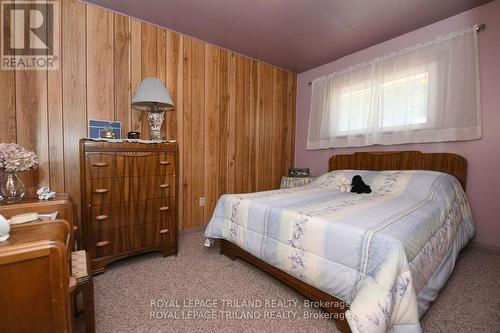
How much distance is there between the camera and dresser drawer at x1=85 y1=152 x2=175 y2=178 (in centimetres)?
173

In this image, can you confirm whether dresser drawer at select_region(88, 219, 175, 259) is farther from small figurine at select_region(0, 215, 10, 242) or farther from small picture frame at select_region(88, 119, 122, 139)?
small figurine at select_region(0, 215, 10, 242)

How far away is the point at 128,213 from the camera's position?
190 cm

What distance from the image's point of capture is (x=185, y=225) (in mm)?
2742

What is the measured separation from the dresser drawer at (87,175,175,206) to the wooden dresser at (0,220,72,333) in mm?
1047

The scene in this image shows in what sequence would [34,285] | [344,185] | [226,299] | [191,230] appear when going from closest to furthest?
1. [34,285]
2. [226,299]
3. [344,185]
4. [191,230]

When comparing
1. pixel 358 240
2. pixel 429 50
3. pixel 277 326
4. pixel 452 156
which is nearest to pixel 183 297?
pixel 277 326

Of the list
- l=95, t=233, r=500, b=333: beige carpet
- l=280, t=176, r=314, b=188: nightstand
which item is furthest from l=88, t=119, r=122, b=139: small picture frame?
l=280, t=176, r=314, b=188: nightstand

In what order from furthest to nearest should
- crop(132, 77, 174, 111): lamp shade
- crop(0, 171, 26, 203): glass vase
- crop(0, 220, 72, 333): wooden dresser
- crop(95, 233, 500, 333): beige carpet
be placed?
crop(132, 77, 174, 111): lamp shade < crop(0, 171, 26, 203): glass vase < crop(95, 233, 500, 333): beige carpet < crop(0, 220, 72, 333): wooden dresser

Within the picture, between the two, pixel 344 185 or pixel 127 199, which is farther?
pixel 344 185

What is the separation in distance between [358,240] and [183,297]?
1158 millimetres

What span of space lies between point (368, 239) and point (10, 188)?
2.14 m

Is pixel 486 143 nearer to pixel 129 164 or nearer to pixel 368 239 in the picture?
pixel 368 239

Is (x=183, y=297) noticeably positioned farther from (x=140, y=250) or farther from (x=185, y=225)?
(x=185, y=225)

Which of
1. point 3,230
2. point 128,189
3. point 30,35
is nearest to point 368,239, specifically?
point 3,230
